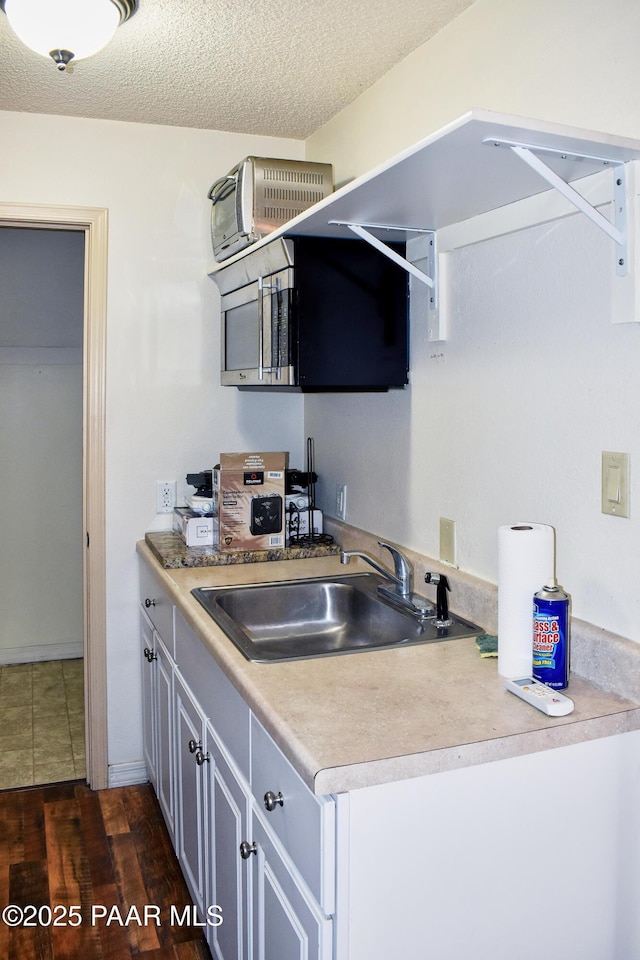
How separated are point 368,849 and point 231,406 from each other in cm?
205

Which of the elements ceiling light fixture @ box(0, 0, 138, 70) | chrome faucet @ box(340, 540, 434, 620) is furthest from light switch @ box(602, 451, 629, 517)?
ceiling light fixture @ box(0, 0, 138, 70)

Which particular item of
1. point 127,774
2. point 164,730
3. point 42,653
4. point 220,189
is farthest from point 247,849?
point 42,653

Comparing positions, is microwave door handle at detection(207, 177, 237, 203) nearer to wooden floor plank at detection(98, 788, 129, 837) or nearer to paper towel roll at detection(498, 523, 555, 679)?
paper towel roll at detection(498, 523, 555, 679)

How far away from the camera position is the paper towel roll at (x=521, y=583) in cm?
150

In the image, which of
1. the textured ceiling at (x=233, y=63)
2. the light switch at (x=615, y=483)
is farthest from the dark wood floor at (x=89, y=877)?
the textured ceiling at (x=233, y=63)

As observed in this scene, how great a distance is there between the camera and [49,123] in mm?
2689

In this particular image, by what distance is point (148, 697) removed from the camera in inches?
110

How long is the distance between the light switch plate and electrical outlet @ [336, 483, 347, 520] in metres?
0.69

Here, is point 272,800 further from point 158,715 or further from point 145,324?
point 145,324

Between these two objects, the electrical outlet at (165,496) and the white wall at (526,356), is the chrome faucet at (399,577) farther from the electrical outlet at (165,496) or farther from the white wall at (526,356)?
the electrical outlet at (165,496)

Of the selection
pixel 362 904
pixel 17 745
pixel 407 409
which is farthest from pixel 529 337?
pixel 17 745

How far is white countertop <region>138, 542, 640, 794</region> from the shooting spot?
120cm

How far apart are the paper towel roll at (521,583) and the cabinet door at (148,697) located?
146 centimetres

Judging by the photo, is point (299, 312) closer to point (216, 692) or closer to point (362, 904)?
point (216, 692)
